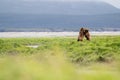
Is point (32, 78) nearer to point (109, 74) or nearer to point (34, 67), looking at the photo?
point (34, 67)

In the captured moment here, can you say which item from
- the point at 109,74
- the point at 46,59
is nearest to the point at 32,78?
the point at 46,59

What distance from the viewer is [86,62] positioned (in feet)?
79.3

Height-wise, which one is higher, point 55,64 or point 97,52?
point 55,64

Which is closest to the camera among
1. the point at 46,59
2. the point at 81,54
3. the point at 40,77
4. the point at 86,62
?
the point at 40,77

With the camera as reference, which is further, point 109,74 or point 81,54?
point 81,54

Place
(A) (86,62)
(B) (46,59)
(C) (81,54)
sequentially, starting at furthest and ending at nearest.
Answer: (C) (81,54), (A) (86,62), (B) (46,59)

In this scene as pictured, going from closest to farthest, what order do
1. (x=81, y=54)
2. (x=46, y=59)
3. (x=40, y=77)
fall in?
1. (x=40, y=77)
2. (x=46, y=59)
3. (x=81, y=54)

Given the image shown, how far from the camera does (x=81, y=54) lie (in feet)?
89.9

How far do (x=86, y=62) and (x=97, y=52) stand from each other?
11.8 feet

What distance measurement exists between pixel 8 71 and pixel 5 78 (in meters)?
0.15

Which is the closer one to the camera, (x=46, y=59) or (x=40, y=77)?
(x=40, y=77)

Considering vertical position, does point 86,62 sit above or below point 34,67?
below

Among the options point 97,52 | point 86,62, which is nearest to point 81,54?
point 97,52

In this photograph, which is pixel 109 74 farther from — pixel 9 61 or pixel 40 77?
pixel 9 61
